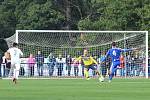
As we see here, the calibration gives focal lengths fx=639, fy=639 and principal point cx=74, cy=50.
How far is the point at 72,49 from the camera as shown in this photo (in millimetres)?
40812

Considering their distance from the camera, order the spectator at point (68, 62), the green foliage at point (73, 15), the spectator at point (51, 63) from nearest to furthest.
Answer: the spectator at point (51, 63) < the spectator at point (68, 62) < the green foliage at point (73, 15)

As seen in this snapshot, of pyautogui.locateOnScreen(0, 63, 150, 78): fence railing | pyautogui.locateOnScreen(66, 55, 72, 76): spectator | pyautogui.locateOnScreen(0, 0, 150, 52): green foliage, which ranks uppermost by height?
pyautogui.locateOnScreen(0, 0, 150, 52): green foliage

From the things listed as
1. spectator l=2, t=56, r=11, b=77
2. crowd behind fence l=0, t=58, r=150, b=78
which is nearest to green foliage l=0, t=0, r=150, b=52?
crowd behind fence l=0, t=58, r=150, b=78

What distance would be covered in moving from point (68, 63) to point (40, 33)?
11.5ft

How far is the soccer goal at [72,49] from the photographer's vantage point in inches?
1540

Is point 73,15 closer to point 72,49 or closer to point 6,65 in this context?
point 72,49

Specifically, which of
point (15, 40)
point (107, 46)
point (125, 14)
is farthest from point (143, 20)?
point (15, 40)

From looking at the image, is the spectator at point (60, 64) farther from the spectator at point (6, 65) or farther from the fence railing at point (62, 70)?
the spectator at point (6, 65)

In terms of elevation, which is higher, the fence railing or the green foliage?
the green foliage

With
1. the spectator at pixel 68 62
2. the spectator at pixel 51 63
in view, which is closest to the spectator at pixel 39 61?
the spectator at pixel 51 63

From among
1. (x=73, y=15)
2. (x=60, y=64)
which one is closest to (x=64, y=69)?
(x=60, y=64)

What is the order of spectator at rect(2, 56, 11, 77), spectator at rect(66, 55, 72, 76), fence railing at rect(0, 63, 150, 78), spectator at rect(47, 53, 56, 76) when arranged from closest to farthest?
spectator at rect(2, 56, 11, 77), fence railing at rect(0, 63, 150, 78), spectator at rect(47, 53, 56, 76), spectator at rect(66, 55, 72, 76)

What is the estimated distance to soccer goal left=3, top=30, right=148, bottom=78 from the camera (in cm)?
3912

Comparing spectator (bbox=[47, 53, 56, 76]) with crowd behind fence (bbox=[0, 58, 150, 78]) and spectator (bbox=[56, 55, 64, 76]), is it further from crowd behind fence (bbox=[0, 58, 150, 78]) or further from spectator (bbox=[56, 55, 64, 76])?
spectator (bbox=[56, 55, 64, 76])
